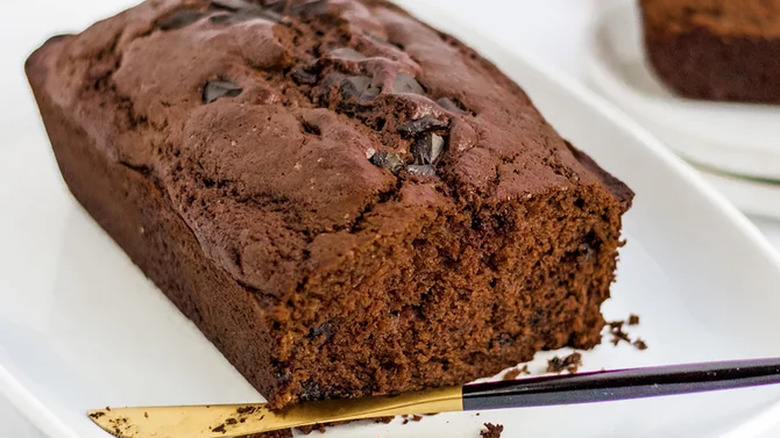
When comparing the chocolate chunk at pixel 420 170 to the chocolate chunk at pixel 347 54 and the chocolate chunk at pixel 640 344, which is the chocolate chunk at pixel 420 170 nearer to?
the chocolate chunk at pixel 347 54

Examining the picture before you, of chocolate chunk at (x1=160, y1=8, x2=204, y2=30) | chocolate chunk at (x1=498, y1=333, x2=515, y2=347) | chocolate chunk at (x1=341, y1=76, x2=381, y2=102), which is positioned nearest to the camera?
chocolate chunk at (x1=341, y1=76, x2=381, y2=102)

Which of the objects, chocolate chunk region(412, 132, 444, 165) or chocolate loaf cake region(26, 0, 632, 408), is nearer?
chocolate loaf cake region(26, 0, 632, 408)

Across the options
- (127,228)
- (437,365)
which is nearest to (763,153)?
(437,365)

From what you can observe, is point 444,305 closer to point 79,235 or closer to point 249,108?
point 249,108

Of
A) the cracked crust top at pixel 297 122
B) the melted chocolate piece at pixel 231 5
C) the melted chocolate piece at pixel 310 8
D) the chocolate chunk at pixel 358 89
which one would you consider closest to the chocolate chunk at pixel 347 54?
the cracked crust top at pixel 297 122

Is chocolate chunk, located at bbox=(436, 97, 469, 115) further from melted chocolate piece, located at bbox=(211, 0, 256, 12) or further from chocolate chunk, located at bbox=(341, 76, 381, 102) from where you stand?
melted chocolate piece, located at bbox=(211, 0, 256, 12)

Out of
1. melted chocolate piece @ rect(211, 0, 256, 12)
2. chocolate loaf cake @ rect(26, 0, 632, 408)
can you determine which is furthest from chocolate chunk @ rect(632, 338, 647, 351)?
melted chocolate piece @ rect(211, 0, 256, 12)
